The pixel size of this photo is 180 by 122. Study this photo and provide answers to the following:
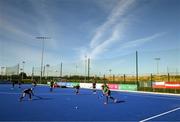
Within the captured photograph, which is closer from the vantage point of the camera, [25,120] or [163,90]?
[25,120]

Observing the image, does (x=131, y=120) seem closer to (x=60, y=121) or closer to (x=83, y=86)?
(x=60, y=121)

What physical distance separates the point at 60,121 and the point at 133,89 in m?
33.4

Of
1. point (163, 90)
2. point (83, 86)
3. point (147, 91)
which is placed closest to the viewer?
point (163, 90)

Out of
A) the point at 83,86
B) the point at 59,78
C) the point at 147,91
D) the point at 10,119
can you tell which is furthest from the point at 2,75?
the point at 10,119

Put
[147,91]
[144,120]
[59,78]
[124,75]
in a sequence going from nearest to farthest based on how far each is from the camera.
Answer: [144,120]
[147,91]
[124,75]
[59,78]

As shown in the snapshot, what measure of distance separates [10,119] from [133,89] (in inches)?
1342

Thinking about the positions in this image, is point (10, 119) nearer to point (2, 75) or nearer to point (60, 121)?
point (60, 121)

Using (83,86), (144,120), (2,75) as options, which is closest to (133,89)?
(83,86)

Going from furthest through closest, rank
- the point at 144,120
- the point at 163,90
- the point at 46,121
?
the point at 163,90 → the point at 144,120 → the point at 46,121

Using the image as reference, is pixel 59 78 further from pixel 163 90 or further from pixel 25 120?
pixel 25 120

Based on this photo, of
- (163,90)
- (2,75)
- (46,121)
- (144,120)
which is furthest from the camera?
(2,75)

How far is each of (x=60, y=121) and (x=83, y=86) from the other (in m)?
46.0

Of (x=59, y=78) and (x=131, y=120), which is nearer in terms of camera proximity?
(x=131, y=120)

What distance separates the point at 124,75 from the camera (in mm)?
50125
